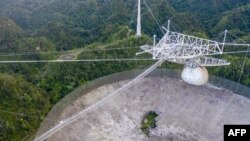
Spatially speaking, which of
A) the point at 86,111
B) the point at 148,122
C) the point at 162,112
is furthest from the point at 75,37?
the point at 86,111

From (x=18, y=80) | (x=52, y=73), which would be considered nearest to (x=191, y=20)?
(x=52, y=73)

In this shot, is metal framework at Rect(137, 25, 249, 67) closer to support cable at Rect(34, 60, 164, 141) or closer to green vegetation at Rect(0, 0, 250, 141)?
support cable at Rect(34, 60, 164, 141)

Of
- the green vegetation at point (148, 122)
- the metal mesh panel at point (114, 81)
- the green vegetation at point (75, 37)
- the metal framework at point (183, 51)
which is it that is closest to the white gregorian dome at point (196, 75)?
the metal framework at point (183, 51)

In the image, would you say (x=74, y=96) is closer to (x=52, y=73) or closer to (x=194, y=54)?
(x=52, y=73)

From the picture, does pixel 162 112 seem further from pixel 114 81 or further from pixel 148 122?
pixel 114 81

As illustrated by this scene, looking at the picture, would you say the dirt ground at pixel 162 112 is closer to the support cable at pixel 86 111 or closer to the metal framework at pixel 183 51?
the support cable at pixel 86 111
